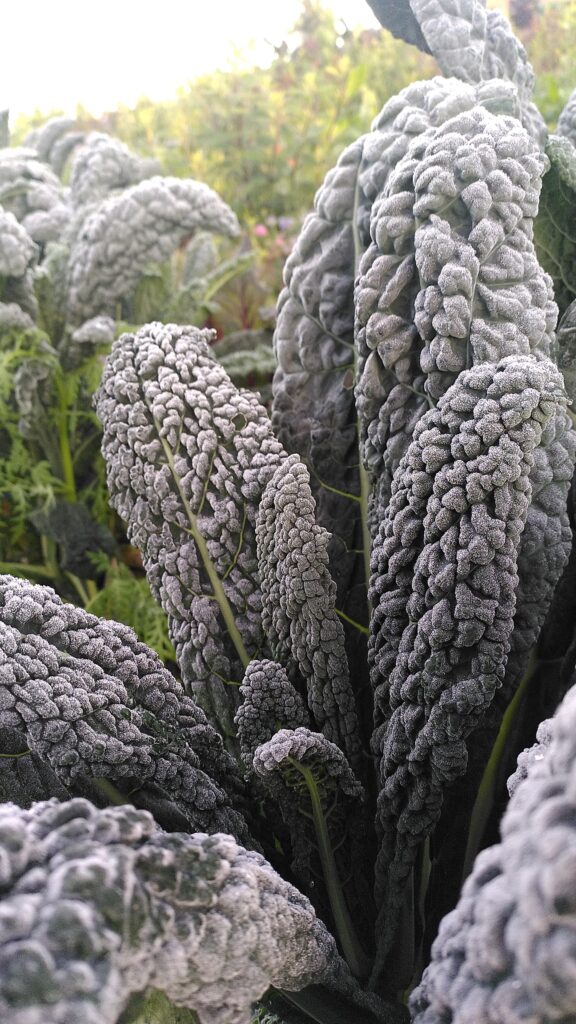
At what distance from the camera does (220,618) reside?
A: 74cm

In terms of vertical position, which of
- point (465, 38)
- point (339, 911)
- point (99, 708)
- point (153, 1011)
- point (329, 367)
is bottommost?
point (339, 911)

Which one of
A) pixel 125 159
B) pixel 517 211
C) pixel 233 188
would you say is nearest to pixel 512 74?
pixel 517 211

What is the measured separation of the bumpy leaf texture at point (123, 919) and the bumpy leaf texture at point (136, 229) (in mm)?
964

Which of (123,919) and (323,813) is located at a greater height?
(123,919)

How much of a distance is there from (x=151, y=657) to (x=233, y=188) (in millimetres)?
1602

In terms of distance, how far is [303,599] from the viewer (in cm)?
65

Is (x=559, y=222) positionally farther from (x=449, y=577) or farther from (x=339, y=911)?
(x=339, y=911)

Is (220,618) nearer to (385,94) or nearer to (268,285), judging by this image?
(268,285)

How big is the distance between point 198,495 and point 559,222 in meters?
0.41

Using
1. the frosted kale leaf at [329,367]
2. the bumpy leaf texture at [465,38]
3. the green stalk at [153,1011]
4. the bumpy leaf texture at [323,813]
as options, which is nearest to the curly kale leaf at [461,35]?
the bumpy leaf texture at [465,38]

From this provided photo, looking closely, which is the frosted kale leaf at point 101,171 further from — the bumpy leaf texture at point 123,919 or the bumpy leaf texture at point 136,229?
the bumpy leaf texture at point 123,919

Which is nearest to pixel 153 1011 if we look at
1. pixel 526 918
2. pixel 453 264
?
pixel 526 918

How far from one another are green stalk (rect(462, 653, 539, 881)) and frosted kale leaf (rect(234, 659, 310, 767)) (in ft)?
0.59

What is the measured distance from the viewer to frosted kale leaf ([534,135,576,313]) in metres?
0.77
